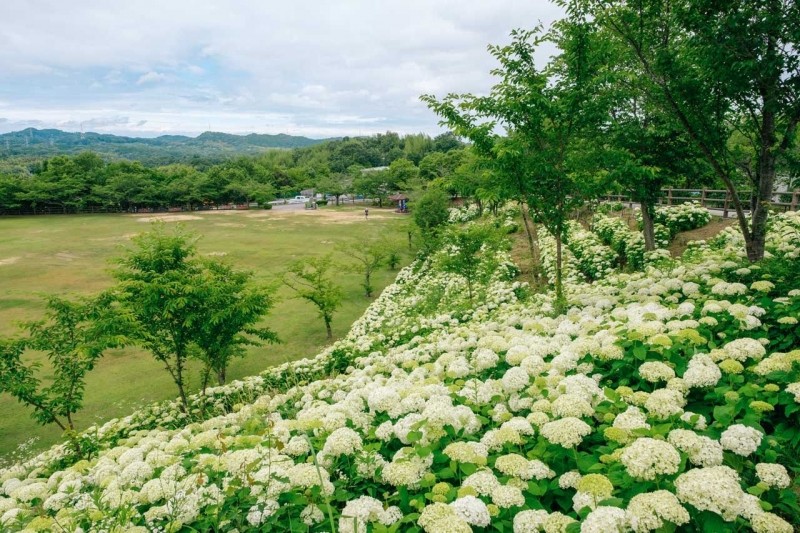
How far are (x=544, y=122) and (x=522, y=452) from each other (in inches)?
285

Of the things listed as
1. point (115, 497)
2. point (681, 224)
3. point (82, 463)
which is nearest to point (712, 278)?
point (115, 497)

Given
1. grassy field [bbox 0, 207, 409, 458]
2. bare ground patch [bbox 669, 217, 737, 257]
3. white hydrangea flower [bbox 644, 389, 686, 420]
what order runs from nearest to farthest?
1. white hydrangea flower [bbox 644, 389, 686, 420]
2. grassy field [bbox 0, 207, 409, 458]
3. bare ground patch [bbox 669, 217, 737, 257]

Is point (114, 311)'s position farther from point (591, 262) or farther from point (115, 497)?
point (591, 262)

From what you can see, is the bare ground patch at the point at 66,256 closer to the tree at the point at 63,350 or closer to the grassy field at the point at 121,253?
the grassy field at the point at 121,253

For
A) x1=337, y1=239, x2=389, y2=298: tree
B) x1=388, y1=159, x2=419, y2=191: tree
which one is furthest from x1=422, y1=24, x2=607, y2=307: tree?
x1=388, y1=159, x2=419, y2=191: tree

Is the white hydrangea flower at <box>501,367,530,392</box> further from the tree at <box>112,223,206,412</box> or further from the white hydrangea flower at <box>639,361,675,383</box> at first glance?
the tree at <box>112,223,206,412</box>

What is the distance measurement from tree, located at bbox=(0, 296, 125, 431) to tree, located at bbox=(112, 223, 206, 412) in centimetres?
57

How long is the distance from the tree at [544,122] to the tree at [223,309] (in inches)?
257

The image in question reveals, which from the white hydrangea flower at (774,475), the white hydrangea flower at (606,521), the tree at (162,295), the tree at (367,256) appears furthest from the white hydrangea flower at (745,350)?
the tree at (367,256)

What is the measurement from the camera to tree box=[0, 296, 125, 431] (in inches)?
325

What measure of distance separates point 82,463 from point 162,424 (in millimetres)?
3980

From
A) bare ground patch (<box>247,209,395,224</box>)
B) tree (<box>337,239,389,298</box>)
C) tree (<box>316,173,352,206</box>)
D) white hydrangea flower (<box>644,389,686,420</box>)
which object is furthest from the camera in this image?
tree (<box>316,173,352,206</box>)

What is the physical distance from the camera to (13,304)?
21438 millimetres

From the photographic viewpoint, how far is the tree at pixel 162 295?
370 inches
